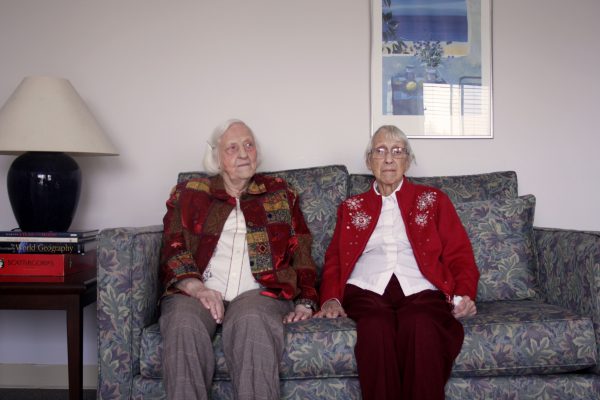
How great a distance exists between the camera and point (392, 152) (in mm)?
2176

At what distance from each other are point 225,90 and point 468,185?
48.2 inches

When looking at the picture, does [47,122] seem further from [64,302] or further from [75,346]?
[75,346]

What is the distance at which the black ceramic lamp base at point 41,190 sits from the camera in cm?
220

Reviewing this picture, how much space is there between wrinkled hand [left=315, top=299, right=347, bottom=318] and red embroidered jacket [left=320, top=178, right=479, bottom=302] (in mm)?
60

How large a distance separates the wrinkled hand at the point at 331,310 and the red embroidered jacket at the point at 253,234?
0.18 feet

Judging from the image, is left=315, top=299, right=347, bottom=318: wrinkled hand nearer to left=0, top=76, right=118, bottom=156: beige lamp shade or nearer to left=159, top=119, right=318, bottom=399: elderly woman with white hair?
left=159, top=119, right=318, bottom=399: elderly woman with white hair

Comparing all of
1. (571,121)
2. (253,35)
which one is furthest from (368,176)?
(571,121)

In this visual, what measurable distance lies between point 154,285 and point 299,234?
0.56m

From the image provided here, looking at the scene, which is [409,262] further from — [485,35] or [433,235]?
[485,35]

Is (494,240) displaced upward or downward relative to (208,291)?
upward

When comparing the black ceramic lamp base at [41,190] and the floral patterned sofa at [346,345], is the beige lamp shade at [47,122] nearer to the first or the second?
the black ceramic lamp base at [41,190]

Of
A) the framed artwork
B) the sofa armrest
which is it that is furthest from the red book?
the framed artwork

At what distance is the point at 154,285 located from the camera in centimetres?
193

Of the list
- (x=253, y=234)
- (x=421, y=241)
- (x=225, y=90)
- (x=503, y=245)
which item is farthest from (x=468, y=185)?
(x=225, y=90)
